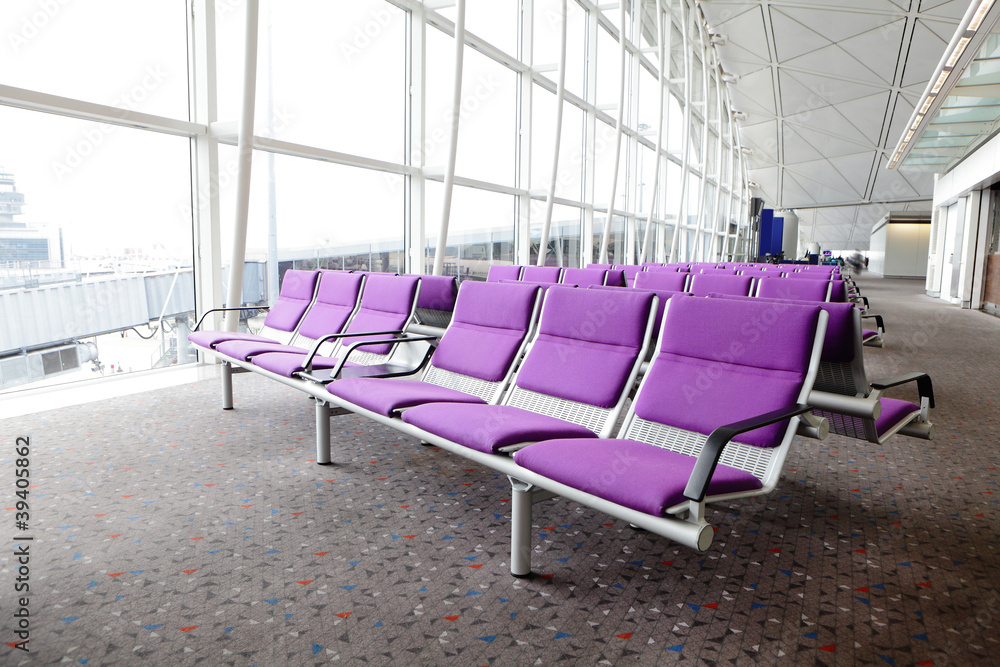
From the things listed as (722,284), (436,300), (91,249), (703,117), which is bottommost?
(436,300)

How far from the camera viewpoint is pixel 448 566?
6.88 feet

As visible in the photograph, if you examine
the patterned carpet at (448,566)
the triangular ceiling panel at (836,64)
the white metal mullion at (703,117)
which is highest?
the triangular ceiling panel at (836,64)

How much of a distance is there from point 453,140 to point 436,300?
13.1 ft

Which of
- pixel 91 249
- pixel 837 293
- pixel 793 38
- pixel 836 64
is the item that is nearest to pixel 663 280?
pixel 837 293

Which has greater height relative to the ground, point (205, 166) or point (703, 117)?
point (703, 117)

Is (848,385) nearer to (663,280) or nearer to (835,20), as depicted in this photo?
(663,280)

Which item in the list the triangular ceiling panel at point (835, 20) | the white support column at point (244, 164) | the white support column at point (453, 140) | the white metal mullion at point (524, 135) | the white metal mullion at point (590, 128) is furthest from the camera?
the triangular ceiling panel at point (835, 20)

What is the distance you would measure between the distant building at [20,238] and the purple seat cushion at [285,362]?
7.25ft

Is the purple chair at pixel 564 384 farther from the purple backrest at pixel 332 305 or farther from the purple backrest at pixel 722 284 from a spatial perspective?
the purple backrest at pixel 722 284

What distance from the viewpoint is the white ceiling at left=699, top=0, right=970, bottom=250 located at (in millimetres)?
16281

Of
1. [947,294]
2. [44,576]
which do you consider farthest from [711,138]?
[44,576]

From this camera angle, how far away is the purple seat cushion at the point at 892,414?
241cm

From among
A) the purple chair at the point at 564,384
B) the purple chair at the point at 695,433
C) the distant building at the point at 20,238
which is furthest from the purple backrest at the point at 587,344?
the distant building at the point at 20,238

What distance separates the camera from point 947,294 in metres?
15.7
